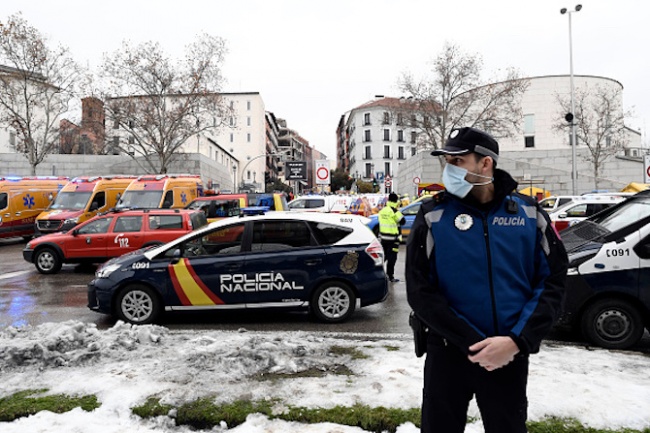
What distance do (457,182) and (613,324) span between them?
4451 millimetres

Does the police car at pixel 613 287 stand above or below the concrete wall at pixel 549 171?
below

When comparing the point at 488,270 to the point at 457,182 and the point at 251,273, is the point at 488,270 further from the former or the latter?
the point at 251,273

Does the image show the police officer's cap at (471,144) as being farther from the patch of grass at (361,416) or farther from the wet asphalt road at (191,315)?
the wet asphalt road at (191,315)

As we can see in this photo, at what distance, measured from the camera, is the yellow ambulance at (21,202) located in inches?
828

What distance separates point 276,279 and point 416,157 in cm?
4032

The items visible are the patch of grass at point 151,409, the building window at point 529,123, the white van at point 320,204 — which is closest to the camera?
the patch of grass at point 151,409

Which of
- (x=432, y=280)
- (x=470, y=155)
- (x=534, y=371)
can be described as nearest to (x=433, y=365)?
(x=432, y=280)

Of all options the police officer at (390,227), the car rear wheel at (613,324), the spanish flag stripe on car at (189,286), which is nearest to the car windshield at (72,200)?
the police officer at (390,227)

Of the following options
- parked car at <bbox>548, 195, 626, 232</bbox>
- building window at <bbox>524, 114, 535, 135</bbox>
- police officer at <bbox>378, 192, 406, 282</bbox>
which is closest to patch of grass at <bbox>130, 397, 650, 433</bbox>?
police officer at <bbox>378, 192, 406, 282</bbox>

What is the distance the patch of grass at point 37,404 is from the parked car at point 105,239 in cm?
866

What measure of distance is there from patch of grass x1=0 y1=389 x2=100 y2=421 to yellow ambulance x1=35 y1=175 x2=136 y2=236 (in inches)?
621

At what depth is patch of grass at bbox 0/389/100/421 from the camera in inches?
146

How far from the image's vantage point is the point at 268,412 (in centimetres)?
370

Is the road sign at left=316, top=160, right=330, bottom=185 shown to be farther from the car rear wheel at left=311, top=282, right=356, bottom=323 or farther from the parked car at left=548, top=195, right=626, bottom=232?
the car rear wheel at left=311, top=282, right=356, bottom=323
